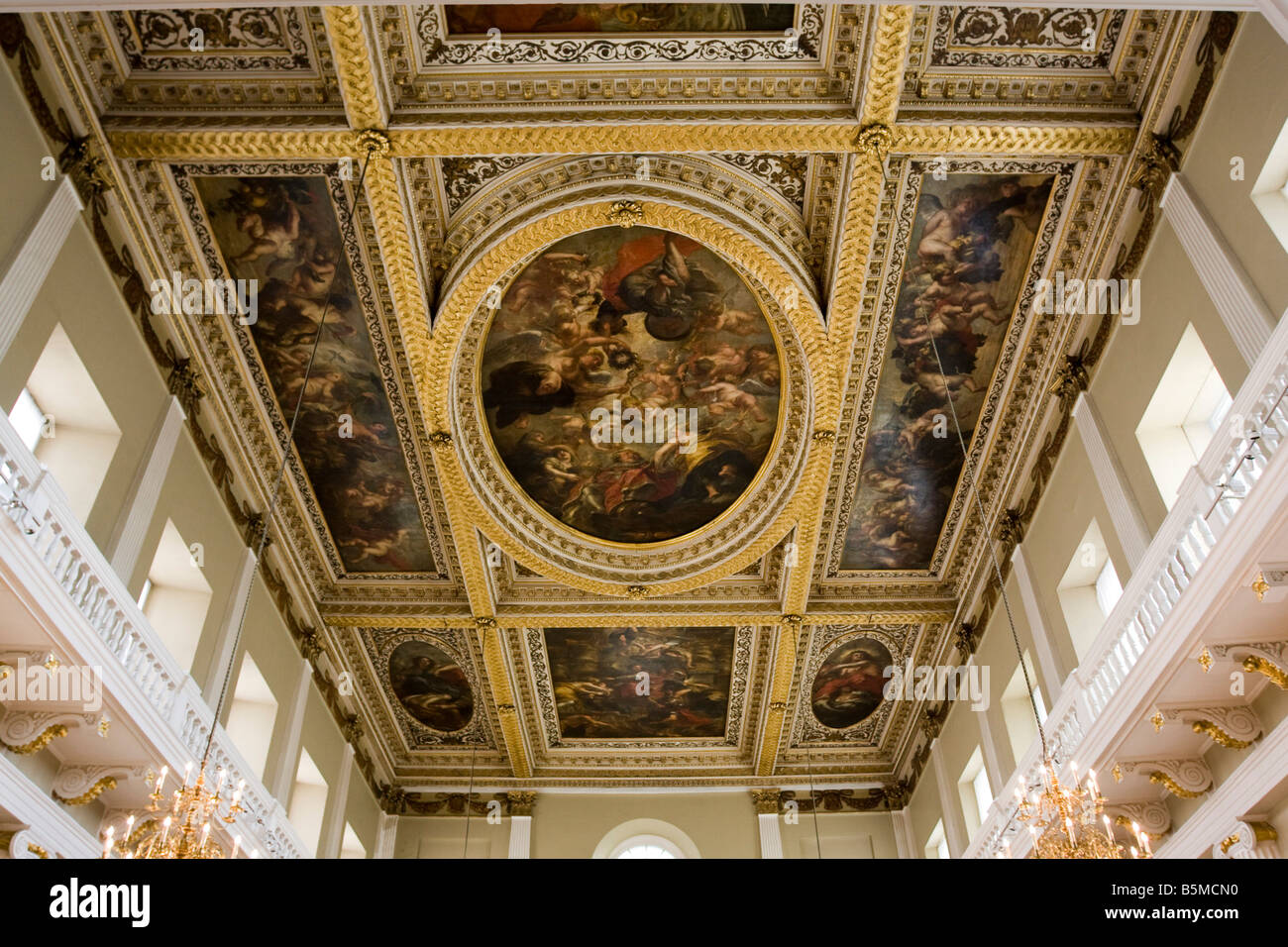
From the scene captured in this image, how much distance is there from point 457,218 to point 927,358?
19.4 ft

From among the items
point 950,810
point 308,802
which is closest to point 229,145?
point 308,802

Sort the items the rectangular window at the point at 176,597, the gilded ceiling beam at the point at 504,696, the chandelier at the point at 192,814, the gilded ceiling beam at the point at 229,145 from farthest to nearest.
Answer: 1. the gilded ceiling beam at the point at 504,696
2. the rectangular window at the point at 176,597
3. the gilded ceiling beam at the point at 229,145
4. the chandelier at the point at 192,814

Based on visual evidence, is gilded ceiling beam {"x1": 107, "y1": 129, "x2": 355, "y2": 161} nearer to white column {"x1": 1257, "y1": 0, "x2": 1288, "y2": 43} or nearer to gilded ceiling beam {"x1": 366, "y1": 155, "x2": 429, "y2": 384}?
gilded ceiling beam {"x1": 366, "y1": 155, "x2": 429, "y2": 384}

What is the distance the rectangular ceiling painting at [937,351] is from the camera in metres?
10.6

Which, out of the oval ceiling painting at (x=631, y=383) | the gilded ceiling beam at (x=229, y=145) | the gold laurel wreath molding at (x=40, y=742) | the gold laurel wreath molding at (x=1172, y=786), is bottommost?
the gold laurel wreath molding at (x=1172, y=786)

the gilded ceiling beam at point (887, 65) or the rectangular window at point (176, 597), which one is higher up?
the gilded ceiling beam at point (887, 65)

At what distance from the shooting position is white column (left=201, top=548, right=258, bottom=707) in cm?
1156

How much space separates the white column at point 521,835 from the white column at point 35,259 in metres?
14.1

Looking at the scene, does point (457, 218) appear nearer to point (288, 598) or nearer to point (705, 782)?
point (288, 598)

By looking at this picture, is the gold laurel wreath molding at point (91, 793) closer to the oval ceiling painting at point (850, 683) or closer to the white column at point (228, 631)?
the white column at point (228, 631)

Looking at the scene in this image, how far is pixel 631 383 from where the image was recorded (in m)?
13.0

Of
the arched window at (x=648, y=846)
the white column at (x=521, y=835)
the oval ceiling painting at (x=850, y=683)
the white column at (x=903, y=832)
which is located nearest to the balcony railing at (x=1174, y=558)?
the oval ceiling painting at (x=850, y=683)

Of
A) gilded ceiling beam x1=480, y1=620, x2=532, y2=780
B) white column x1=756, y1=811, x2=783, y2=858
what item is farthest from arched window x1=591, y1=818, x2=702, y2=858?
gilded ceiling beam x1=480, y1=620, x2=532, y2=780

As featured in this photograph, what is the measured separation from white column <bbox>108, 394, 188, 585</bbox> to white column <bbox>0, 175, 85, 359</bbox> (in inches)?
92.5
